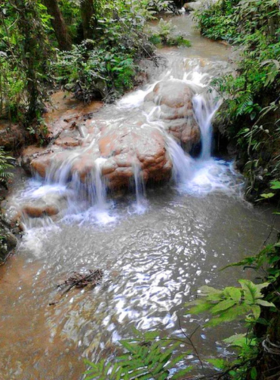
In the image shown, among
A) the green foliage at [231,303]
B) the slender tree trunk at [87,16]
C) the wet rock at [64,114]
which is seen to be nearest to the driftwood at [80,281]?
the green foliage at [231,303]

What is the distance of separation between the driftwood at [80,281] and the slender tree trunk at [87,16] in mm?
7675

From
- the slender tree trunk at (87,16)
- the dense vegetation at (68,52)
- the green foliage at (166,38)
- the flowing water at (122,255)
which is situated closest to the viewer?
the flowing water at (122,255)

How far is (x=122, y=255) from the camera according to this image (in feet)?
15.7

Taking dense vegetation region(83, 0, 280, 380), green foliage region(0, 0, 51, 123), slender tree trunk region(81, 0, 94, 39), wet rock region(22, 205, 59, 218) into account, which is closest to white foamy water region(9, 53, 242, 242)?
wet rock region(22, 205, 59, 218)

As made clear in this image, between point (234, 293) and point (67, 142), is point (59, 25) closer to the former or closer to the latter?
point (67, 142)

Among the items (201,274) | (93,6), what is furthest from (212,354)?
(93,6)

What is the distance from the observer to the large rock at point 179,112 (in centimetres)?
688

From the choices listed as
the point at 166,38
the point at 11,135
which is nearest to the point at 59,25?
the point at 166,38

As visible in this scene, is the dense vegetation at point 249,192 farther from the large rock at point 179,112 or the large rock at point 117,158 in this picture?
the large rock at point 117,158

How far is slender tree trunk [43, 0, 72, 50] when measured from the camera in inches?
346

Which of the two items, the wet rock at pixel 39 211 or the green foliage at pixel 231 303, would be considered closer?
the green foliage at pixel 231 303

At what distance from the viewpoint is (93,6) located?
29.8 feet

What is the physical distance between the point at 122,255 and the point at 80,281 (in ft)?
2.52

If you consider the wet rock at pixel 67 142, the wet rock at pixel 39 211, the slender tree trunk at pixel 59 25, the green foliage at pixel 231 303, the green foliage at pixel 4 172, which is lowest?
the wet rock at pixel 39 211
